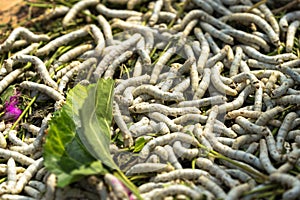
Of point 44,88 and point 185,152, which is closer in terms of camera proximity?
point 185,152

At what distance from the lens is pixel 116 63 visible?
4.20m

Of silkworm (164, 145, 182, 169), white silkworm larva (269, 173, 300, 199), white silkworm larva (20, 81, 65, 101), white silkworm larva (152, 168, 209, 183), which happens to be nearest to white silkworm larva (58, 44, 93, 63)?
white silkworm larva (20, 81, 65, 101)

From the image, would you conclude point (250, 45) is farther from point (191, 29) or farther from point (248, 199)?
point (248, 199)

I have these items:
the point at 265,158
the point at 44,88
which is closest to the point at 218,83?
the point at 265,158

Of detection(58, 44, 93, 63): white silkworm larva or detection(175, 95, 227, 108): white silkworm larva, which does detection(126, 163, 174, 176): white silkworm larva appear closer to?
detection(175, 95, 227, 108): white silkworm larva

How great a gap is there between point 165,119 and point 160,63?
→ 2.08 ft

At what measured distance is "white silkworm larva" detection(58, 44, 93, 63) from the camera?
14.3 feet

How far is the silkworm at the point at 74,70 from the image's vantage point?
13.4 feet

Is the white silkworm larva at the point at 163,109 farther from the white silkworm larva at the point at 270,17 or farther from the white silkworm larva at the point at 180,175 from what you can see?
the white silkworm larva at the point at 270,17

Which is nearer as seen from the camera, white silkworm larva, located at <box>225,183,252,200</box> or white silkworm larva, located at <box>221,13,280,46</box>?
white silkworm larva, located at <box>225,183,252,200</box>

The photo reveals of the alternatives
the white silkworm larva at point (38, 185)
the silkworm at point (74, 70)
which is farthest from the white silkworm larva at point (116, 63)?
the white silkworm larva at point (38, 185)

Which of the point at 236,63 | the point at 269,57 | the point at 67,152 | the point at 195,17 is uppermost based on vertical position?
the point at 195,17

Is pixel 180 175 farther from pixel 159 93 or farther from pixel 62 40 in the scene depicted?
pixel 62 40

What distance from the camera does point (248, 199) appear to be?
3104 millimetres
